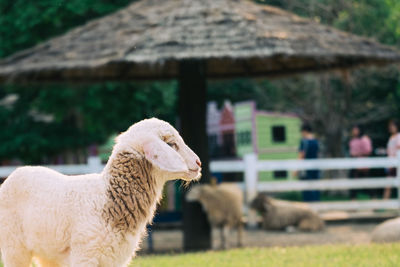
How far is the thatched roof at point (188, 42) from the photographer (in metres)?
9.68

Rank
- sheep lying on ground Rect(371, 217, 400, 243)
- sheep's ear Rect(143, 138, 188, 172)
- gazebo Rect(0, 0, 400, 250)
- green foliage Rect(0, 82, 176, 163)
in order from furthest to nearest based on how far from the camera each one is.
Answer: green foliage Rect(0, 82, 176, 163) < gazebo Rect(0, 0, 400, 250) < sheep lying on ground Rect(371, 217, 400, 243) < sheep's ear Rect(143, 138, 188, 172)

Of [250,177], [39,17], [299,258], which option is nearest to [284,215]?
[250,177]

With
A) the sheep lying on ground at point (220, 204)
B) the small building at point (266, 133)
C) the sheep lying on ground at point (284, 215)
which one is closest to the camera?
the sheep lying on ground at point (220, 204)

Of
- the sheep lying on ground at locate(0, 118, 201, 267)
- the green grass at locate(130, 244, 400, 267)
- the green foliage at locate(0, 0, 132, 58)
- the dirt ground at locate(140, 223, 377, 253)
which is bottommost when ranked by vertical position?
the dirt ground at locate(140, 223, 377, 253)

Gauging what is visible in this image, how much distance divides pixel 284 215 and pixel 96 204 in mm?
9934

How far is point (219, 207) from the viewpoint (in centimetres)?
1041

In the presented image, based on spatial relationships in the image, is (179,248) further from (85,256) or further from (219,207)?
(85,256)

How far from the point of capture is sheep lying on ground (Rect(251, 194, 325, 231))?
13023 mm

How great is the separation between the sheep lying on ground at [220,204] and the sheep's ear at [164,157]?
688 cm

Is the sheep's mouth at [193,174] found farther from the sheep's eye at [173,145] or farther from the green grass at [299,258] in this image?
the green grass at [299,258]

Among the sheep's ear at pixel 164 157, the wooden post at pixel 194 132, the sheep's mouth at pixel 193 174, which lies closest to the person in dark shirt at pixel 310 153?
the wooden post at pixel 194 132

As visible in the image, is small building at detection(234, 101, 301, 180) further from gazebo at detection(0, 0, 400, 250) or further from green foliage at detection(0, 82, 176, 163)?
gazebo at detection(0, 0, 400, 250)

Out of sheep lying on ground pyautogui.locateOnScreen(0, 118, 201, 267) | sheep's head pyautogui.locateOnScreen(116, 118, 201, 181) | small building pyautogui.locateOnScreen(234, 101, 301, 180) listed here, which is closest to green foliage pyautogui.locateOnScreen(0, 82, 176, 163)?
small building pyautogui.locateOnScreen(234, 101, 301, 180)

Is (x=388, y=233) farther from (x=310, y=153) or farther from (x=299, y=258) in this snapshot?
→ (x=310, y=153)
